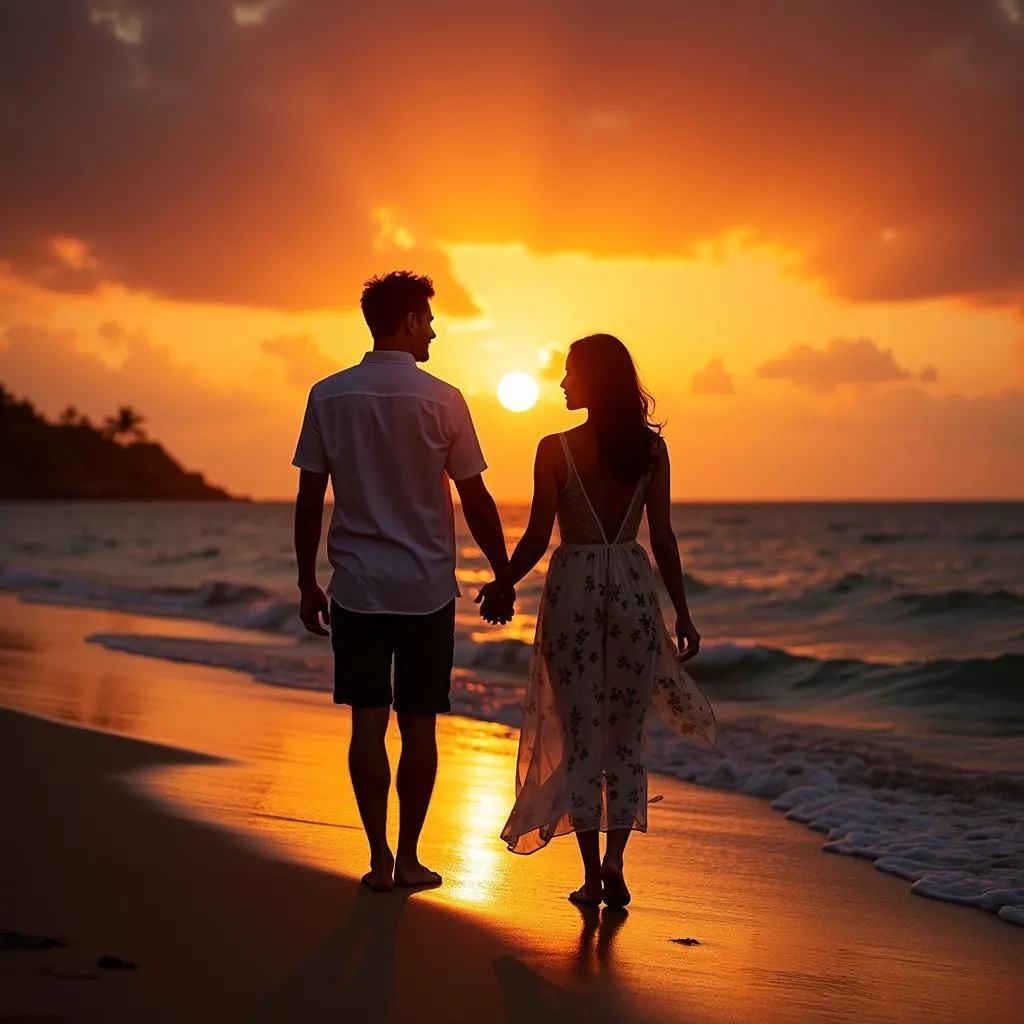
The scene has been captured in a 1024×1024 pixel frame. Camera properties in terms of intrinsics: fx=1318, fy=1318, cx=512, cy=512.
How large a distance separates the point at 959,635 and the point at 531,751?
18.1 meters

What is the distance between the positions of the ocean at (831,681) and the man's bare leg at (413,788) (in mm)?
2229

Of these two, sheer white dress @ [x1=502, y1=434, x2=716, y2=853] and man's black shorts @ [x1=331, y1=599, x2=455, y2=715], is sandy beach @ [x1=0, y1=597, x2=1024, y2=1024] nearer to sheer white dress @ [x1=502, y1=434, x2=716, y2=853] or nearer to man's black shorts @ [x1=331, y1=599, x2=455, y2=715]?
sheer white dress @ [x1=502, y1=434, x2=716, y2=853]

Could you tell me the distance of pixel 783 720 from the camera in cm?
1192

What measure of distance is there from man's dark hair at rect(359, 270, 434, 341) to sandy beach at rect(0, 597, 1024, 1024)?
2.00 meters

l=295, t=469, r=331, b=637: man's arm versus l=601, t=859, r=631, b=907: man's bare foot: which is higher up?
l=295, t=469, r=331, b=637: man's arm

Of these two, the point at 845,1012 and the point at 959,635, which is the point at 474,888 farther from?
the point at 959,635

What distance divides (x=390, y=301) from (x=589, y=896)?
87.9 inches

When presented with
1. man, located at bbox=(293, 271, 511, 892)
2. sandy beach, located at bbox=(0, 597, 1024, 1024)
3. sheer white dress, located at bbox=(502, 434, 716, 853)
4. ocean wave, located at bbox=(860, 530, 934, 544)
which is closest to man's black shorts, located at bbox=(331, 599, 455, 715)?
man, located at bbox=(293, 271, 511, 892)

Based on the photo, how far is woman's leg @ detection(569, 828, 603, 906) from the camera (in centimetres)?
471

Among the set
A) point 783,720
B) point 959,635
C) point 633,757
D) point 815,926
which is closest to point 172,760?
point 633,757

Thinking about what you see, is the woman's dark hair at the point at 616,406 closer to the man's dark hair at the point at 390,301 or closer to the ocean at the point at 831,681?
the man's dark hair at the point at 390,301

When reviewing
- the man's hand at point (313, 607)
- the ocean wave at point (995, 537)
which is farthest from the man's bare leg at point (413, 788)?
the ocean wave at point (995, 537)

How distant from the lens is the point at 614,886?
4.71m

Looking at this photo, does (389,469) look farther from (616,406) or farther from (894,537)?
(894,537)
